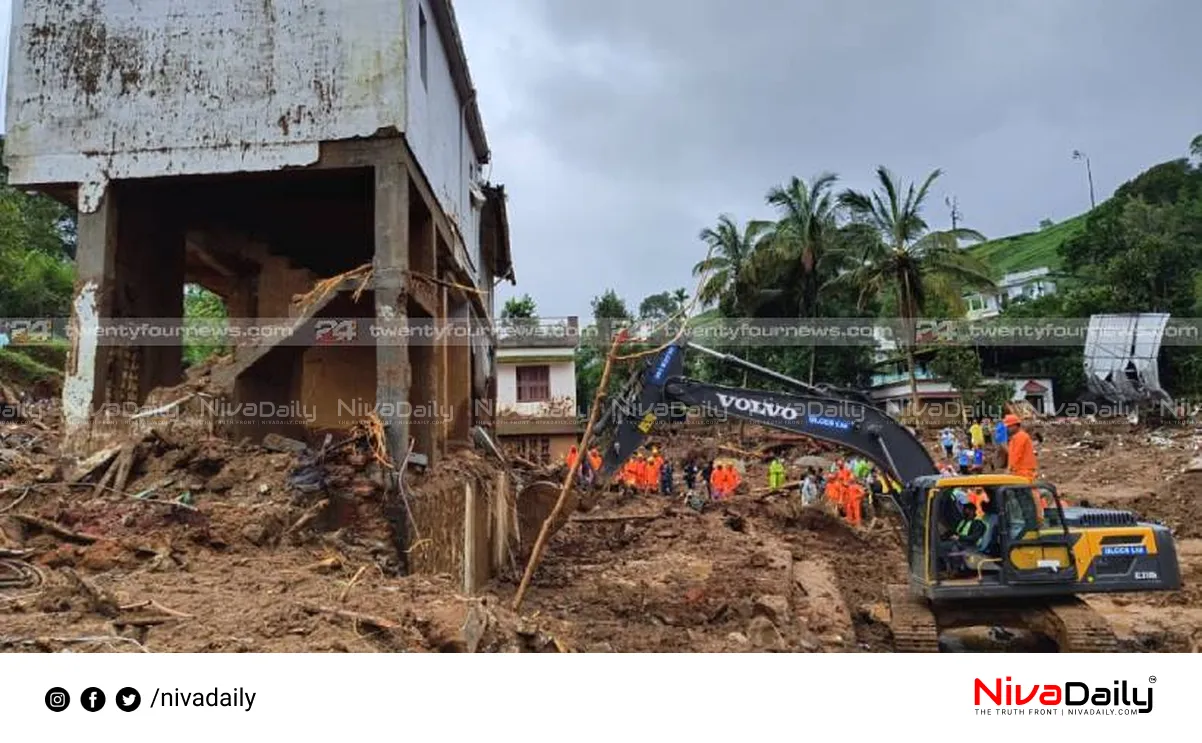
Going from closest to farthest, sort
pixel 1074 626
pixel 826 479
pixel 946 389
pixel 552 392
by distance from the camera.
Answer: pixel 1074 626, pixel 826 479, pixel 552 392, pixel 946 389

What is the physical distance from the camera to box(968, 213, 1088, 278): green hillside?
70.7m

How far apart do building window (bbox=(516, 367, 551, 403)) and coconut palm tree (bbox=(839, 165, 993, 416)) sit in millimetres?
12146

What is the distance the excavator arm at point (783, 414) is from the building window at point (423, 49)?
506 centimetres

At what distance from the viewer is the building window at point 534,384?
31672 mm

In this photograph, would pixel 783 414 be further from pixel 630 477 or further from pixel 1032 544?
pixel 630 477

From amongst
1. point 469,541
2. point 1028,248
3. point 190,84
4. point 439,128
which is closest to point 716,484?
point 469,541

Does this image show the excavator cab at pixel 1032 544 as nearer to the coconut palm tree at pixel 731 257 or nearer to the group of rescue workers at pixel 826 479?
the group of rescue workers at pixel 826 479

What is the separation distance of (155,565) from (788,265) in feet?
95.6

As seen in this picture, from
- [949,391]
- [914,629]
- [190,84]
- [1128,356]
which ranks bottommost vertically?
[914,629]

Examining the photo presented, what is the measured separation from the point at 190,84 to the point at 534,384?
2232 cm

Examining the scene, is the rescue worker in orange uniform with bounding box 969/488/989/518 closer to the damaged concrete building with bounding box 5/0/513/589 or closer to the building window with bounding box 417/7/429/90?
the damaged concrete building with bounding box 5/0/513/589

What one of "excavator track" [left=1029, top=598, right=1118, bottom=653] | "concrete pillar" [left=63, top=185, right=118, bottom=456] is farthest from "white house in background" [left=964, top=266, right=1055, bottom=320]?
"concrete pillar" [left=63, top=185, right=118, bottom=456]

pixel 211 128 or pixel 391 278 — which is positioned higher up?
pixel 211 128

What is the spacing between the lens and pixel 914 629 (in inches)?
314
